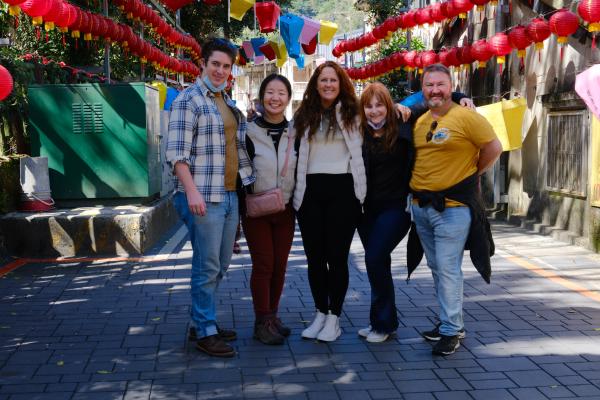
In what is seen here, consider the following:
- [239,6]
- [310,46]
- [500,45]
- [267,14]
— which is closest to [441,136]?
[500,45]

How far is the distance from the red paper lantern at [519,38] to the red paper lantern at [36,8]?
6494mm

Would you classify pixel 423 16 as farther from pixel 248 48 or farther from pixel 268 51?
pixel 248 48

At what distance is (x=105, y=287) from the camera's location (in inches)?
286

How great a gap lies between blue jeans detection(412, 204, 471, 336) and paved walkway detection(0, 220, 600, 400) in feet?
0.90

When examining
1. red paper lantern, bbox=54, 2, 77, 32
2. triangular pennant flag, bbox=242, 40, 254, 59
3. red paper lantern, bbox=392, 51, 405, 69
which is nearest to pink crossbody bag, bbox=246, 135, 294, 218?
red paper lantern, bbox=54, 2, 77, 32

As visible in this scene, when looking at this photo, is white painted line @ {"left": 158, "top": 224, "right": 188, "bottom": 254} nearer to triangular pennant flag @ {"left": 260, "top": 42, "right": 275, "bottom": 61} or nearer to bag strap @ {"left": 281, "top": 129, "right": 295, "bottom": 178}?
bag strap @ {"left": 281, "top": 129, "right": 295, "bottom": 178}

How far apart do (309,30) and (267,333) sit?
471 inches

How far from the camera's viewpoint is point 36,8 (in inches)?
318

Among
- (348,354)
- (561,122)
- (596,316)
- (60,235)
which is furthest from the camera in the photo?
(561,122)

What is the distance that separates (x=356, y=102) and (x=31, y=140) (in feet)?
19.8

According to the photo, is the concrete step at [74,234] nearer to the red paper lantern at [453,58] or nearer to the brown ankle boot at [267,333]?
the brown ankle boot at [267,333]

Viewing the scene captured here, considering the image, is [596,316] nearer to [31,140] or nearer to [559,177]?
[559,177]

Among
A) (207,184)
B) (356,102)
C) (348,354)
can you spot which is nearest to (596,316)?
(348,354)

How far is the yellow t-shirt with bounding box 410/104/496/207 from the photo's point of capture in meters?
4.93
